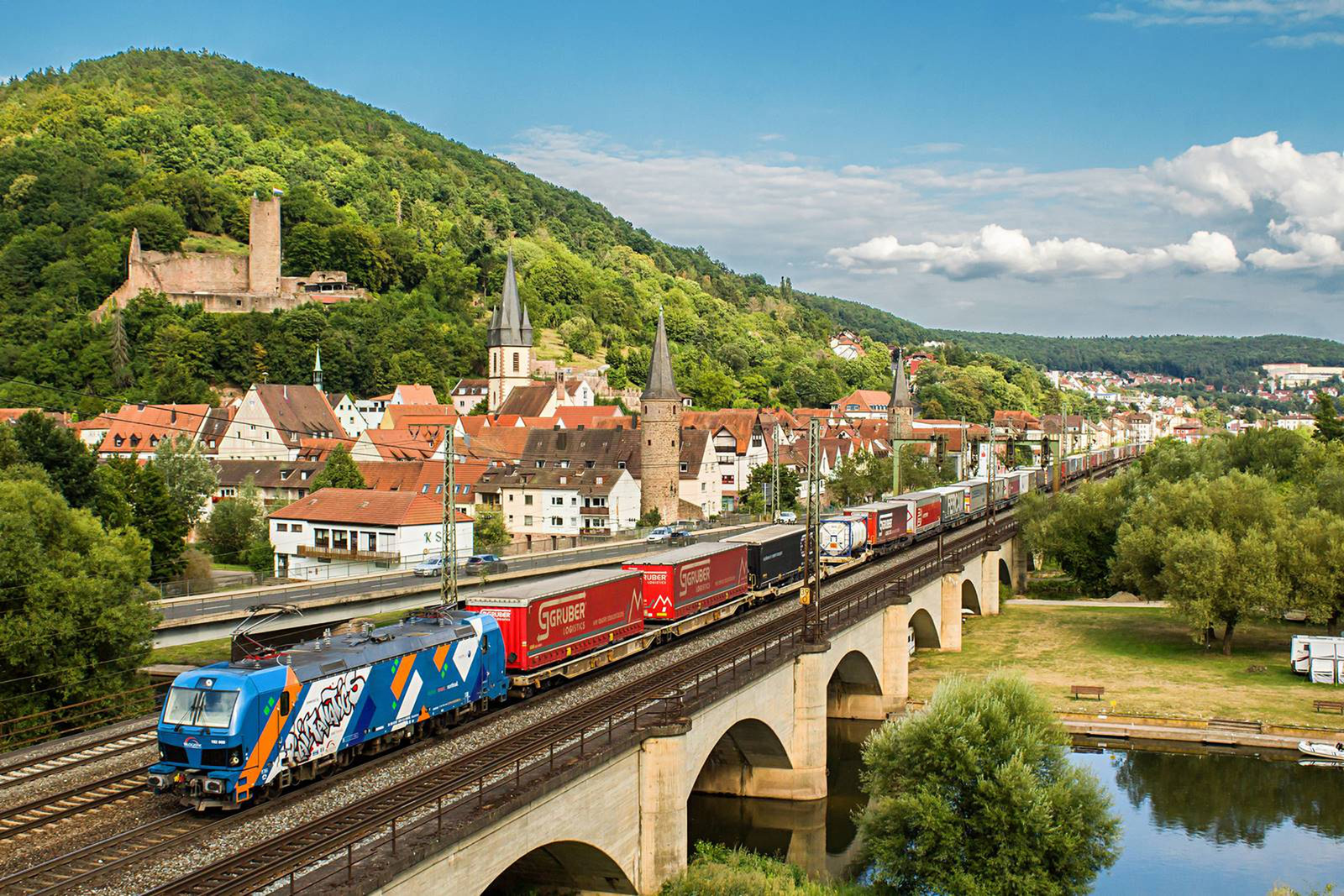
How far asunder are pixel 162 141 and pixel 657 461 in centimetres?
13828

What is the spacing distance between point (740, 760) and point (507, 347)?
3980 inches

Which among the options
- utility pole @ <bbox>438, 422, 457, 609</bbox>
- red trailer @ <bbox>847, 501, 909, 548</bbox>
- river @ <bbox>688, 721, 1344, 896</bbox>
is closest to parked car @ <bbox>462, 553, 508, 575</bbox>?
red trailer @ <bbox>847, 501, 909, 548</bbox>

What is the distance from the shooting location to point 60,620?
36.4m

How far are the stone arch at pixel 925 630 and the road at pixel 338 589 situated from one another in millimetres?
16261

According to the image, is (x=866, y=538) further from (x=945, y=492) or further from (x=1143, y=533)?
(x=945, y=492)

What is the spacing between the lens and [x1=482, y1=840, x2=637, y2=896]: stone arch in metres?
24.7

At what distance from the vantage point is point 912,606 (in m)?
51.3

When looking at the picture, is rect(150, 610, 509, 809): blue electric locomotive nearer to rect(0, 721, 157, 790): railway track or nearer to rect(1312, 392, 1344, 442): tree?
rect(0, 721, 157, 790): railway track

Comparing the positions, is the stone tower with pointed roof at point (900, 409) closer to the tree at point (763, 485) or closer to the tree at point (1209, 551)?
the tree at point (763, 485)

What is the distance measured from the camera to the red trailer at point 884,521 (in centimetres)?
6462

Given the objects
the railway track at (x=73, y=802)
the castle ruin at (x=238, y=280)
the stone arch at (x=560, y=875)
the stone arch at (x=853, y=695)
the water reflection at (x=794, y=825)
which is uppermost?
the castle ruin at (x=238, y=280)

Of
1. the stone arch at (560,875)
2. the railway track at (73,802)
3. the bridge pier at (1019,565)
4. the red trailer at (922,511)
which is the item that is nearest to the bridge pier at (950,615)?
the red trailer at (922,511)

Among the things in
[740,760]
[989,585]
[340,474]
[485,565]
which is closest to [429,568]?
[485,565]

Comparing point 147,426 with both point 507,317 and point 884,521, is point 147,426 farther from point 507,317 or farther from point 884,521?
point 884,521
